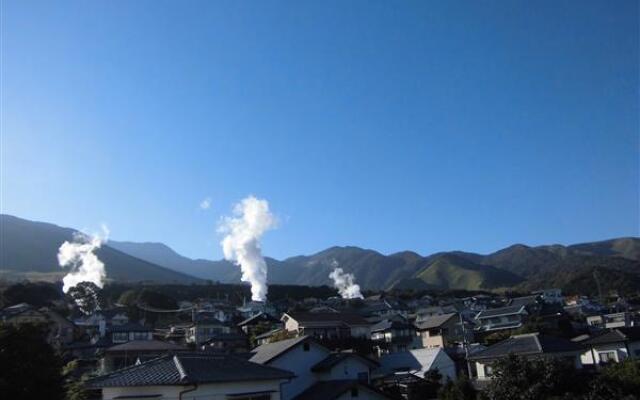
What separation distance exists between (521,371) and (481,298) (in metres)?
81.0

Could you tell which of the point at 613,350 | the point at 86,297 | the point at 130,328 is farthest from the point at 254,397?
the point at 86,297

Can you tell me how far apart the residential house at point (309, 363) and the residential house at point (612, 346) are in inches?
596

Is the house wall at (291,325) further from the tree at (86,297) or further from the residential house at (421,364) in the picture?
the tree at (86,297)

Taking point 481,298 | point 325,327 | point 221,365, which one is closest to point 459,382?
point 221,365

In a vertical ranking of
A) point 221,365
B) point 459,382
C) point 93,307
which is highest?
point 93,307

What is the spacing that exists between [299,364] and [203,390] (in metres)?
10.8

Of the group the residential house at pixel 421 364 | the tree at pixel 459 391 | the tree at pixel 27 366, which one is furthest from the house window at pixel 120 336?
the tree at pixel 27 366

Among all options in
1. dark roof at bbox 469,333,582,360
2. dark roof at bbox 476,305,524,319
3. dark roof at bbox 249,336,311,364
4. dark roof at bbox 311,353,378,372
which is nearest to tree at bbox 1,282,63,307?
dark roof at bbox 249,336,311,364

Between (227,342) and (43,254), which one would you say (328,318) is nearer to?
(227,342)

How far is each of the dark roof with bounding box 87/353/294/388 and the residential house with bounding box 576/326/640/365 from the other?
2327cm

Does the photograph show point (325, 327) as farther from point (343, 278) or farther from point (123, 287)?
point (343, 278)

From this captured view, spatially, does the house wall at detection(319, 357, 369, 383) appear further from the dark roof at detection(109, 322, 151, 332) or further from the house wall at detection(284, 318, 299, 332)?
the dark roof at detection(109, 322, 151, 332)

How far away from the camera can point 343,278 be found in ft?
476

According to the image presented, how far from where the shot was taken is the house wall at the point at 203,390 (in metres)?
15.1
